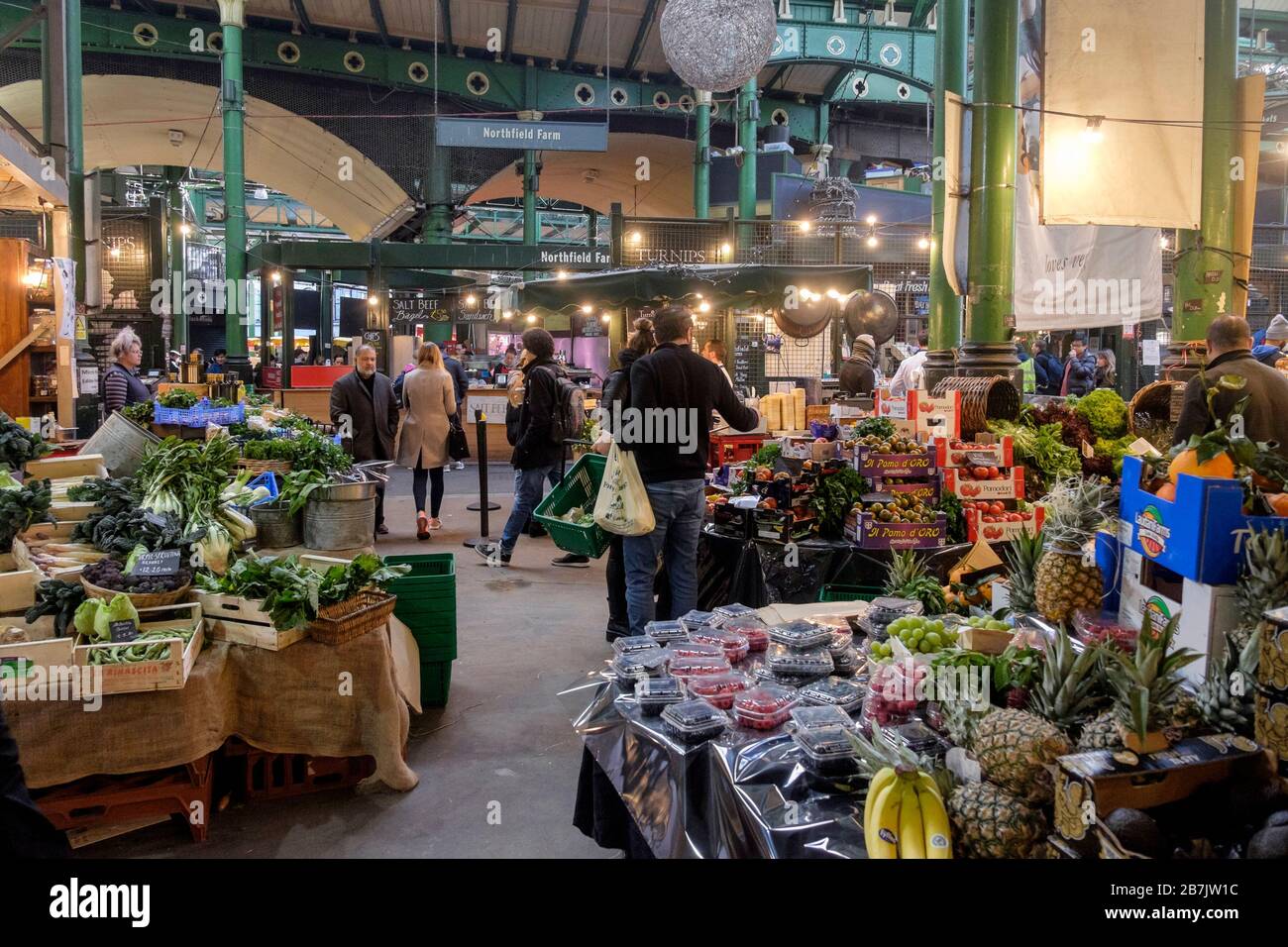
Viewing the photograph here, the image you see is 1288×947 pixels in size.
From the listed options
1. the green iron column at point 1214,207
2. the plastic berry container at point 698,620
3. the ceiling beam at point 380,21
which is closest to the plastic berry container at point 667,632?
the plastic berry container at point 698,620

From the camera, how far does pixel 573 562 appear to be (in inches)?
327

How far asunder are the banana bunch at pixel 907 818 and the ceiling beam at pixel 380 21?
59.6 ft

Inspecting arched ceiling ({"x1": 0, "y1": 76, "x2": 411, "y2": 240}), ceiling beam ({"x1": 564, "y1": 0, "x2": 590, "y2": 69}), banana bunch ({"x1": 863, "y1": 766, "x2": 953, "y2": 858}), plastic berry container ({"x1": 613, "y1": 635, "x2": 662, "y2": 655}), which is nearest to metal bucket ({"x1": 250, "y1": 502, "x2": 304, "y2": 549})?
plastic berry container ({"x1": 613, "y1": 635, "x2": 662, "y2": 655})

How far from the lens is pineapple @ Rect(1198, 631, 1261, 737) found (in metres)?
2.00

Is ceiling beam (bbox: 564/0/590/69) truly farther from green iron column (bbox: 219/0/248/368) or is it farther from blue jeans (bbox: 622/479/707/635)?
blue jeans (bbox: 622/479/707/635)

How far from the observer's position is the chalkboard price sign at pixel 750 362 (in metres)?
16.3

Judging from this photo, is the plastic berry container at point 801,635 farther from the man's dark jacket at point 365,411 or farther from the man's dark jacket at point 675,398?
the man's dark jacket at point 365,411

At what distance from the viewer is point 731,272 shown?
9383 millimetres

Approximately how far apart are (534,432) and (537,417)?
0.42ft

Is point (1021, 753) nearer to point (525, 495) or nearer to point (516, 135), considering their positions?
point (525, 495)

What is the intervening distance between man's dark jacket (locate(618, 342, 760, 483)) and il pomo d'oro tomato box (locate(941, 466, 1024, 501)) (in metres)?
1.30
